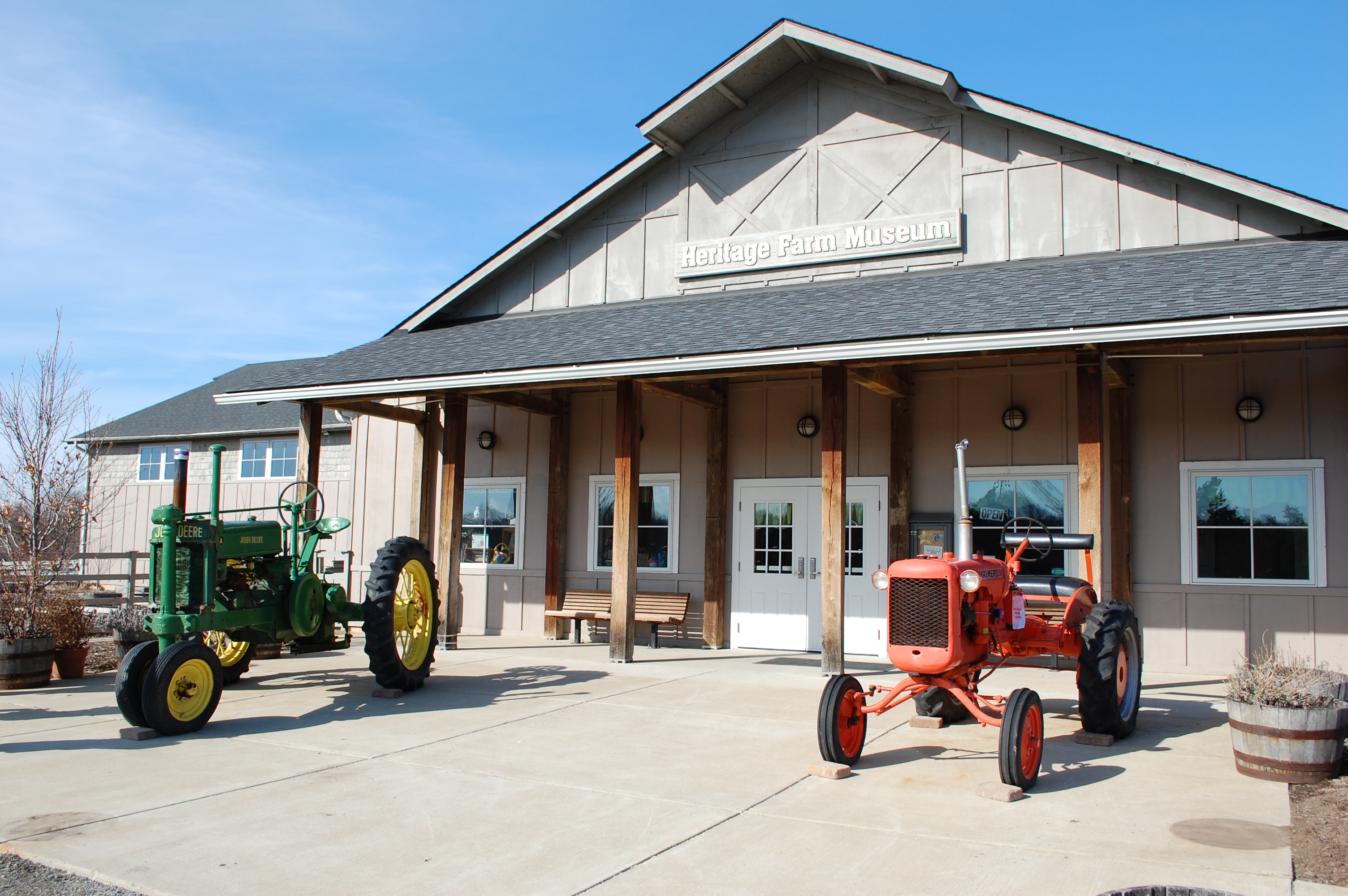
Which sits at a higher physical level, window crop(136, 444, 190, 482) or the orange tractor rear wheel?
window crop(136, 444, 190, 482)

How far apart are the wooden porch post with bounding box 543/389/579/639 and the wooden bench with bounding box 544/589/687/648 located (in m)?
0.30

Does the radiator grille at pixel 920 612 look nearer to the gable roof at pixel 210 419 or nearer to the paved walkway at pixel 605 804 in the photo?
the paved walkway at pixel 605 804

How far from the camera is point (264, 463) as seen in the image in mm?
23500

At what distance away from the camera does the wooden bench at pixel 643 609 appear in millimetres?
12695

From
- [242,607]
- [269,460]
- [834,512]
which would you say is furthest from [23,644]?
[269,460]

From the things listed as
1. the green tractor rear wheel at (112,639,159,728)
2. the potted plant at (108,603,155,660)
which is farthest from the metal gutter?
the green tractor rear wheel at (112,639,159,728)

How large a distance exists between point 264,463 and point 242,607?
16.6 meters

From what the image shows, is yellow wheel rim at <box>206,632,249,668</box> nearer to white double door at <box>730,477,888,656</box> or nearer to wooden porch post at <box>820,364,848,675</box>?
wooden porch post at <box>820,364,848,675</box>

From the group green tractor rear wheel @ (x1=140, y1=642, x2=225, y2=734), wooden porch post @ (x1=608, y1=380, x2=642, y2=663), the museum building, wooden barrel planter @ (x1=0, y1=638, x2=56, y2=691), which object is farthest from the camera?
wooden porch post @ (x1=608, y1=380, x2=642, y2=663)

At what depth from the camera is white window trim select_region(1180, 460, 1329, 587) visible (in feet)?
32.1

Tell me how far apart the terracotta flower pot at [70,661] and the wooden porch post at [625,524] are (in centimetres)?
525

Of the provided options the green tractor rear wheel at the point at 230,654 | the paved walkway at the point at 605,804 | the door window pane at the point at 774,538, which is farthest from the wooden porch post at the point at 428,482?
the paved walkway at the point at 605,804

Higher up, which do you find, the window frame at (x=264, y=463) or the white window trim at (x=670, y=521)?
the window frame at (x=264, y=463)

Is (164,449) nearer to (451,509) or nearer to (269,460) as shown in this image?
(269,460)
